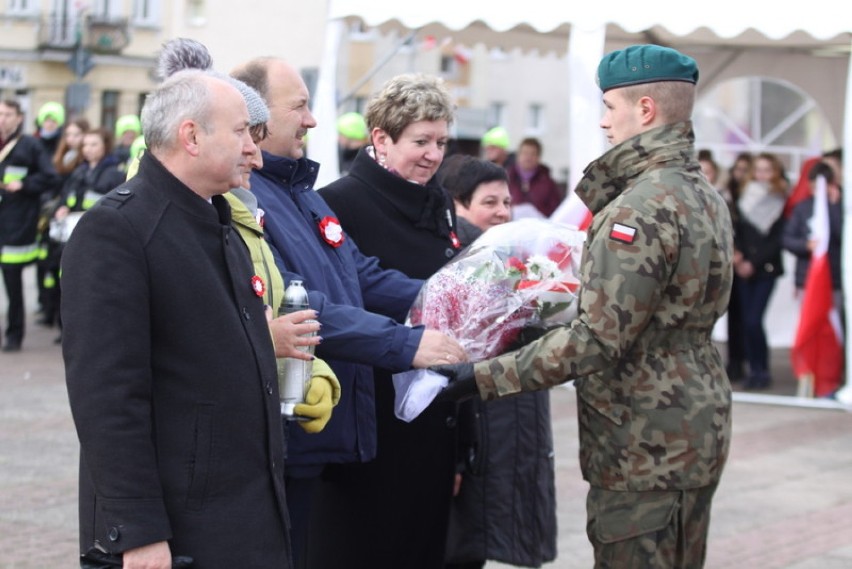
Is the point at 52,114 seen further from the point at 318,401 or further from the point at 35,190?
the point at 318,401

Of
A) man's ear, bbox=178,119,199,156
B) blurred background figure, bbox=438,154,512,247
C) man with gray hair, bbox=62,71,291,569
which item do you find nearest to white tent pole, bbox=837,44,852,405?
blurred background figure, bbox=438,154,512,247

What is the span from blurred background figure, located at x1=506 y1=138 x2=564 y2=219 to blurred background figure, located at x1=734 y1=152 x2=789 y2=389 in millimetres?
2564

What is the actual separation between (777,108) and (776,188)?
4319 mm

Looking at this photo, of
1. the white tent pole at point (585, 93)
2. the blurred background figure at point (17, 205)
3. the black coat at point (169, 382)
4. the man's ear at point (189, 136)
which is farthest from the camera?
the blurred background figure at point (17, 205)

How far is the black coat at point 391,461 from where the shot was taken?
15.3 feet

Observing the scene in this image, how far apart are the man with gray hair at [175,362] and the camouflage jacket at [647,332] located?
790 mm

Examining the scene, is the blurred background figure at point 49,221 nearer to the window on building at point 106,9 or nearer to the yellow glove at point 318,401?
the yellow glove at point 318,401

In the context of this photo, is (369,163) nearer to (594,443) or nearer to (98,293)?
(594,443)

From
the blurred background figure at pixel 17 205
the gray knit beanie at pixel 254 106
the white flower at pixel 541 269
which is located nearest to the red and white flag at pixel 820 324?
the blurred background figure at pixel 17 205

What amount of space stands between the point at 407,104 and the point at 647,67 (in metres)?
1.09

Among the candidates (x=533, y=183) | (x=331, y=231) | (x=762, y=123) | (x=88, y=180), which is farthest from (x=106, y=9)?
(x=331, y=231)

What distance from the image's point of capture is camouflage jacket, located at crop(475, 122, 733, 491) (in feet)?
11.9

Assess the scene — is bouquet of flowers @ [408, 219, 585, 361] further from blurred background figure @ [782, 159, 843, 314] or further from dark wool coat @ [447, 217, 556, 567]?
blurred background figure @ [782, 159, 843, 314]

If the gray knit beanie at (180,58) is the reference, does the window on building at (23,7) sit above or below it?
above
